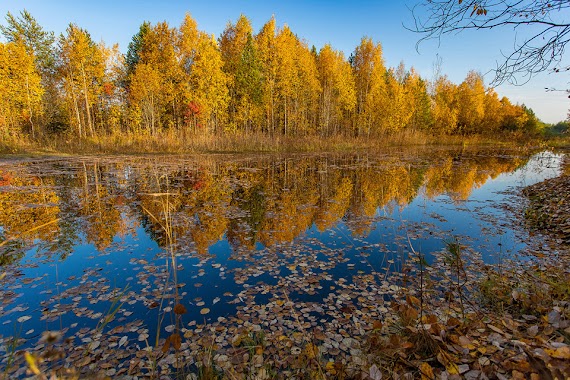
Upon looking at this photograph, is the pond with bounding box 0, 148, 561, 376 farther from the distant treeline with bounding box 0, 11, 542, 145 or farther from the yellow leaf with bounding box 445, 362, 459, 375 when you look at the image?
the distant treeline with bounding box 0, 11, 542, 145

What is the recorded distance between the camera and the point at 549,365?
1891 mm

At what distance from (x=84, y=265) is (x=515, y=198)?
12.6 metres

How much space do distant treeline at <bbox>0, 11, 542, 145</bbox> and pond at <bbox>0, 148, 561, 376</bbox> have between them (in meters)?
17.5

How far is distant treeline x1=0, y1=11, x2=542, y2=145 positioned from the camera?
25.0 meters

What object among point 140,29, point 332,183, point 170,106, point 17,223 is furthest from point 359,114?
point 17,223

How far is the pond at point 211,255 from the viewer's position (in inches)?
125

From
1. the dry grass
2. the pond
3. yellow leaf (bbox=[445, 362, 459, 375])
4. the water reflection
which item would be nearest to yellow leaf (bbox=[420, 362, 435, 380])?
yellow leaf (bbox=[445, 362, 459, 375])

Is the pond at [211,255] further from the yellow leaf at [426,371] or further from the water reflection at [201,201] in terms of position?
the yellow leaf at [426,371]

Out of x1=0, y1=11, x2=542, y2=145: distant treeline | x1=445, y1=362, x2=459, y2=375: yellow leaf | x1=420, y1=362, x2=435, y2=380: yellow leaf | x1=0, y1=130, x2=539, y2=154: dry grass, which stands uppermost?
x1=0, y1=11, x2=542, y2=145: distant treeline

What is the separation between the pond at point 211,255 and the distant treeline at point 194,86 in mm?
17537

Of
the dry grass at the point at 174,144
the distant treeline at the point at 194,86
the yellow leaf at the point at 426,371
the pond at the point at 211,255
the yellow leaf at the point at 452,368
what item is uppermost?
the distant treeline at the point at 194,86

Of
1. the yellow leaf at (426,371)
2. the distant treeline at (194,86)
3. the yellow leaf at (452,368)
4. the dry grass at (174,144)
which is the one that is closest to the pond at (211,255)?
the yellow leaf at (426,371)

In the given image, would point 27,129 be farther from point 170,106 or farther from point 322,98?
point 322,98

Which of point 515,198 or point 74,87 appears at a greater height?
point 74,87
